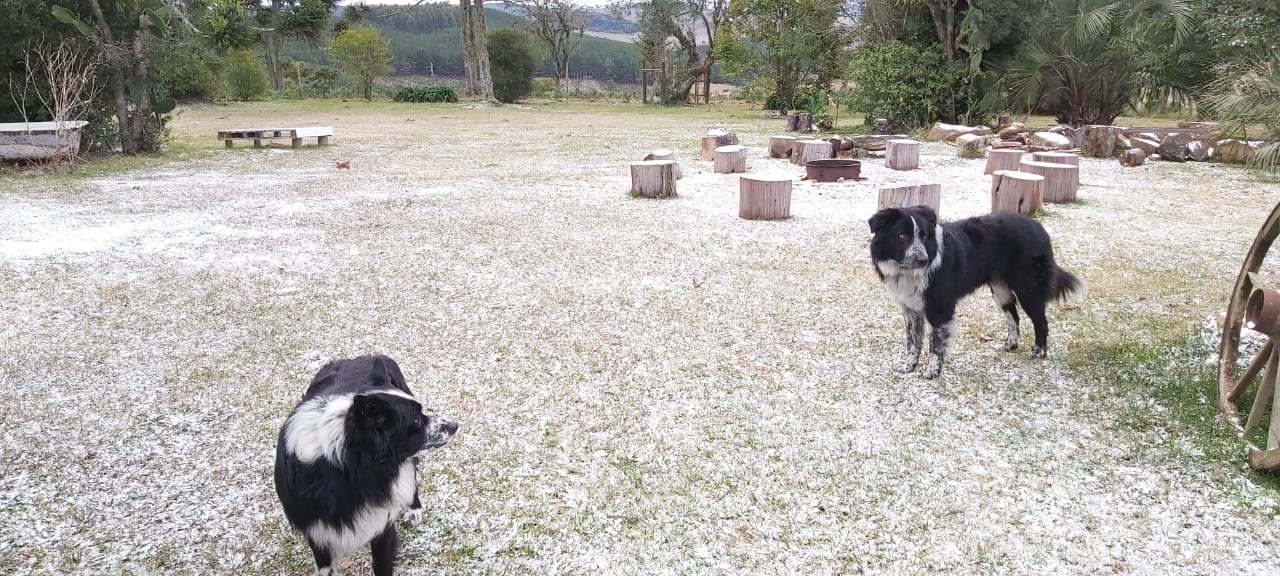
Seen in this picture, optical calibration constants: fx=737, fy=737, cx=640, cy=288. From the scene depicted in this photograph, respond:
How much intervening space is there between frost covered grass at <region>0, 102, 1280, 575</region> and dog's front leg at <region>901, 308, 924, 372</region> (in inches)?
4.6

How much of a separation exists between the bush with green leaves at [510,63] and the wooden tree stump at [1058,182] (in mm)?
27557

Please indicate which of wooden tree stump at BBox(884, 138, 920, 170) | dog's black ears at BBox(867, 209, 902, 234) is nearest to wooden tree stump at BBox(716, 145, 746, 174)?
wooden tree stump at BBox(884, 138, 920, 170)

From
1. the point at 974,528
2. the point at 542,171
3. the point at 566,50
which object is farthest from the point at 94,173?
the point at 566,50

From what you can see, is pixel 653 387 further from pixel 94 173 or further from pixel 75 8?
pixel 75 8

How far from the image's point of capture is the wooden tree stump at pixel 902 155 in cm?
1195

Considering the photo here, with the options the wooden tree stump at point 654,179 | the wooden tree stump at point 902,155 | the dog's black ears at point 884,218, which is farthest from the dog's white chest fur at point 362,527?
the wooden tree stump at point 902,155

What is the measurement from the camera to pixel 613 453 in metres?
3.43

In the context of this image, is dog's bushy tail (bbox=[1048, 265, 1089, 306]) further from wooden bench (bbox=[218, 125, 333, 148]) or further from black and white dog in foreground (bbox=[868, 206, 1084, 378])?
wooden bench (bbox=[218, 125, 333, 148])

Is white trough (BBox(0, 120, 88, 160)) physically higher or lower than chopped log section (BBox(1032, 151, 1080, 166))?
higher

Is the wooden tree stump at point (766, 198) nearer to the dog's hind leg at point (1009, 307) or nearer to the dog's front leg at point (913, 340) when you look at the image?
the dog's hind leg at point (1009, 307)

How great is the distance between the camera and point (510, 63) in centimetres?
3356

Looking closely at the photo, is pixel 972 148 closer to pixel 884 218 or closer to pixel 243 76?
pixel 884 218

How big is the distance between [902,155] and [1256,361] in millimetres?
9223

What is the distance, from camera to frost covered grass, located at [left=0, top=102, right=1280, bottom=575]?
2.78 meters
